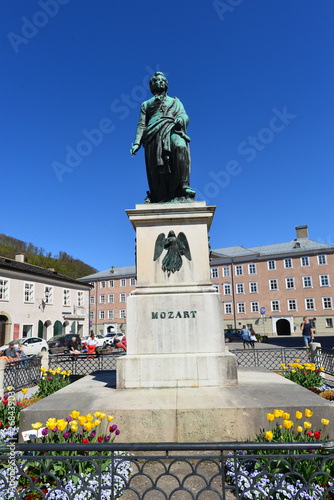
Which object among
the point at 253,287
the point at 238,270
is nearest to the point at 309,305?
the point at 253,287

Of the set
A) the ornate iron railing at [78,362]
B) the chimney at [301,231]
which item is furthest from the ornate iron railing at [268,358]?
the chimney at [301,231]

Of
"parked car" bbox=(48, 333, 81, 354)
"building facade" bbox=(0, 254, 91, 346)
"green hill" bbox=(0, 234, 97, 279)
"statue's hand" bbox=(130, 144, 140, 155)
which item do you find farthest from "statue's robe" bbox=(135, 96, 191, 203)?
"green hill" bbox=(0, 234, 97, 279)

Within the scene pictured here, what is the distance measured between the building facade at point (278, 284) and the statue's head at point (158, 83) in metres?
44.8

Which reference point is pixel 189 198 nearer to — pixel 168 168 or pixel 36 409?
pixel 168 168

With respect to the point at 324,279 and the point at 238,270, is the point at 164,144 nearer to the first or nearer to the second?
the point at 324,279

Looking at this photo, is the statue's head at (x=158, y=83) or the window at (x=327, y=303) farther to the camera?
the window at (x=327, y=303)

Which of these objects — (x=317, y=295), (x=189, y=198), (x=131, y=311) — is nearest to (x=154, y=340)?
(x=131, y=311)

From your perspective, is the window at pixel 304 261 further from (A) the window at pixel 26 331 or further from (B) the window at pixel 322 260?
(A) the window at pixel 26 331

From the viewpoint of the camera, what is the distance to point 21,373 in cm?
1053

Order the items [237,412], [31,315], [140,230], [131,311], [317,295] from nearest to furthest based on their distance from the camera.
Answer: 1. [237,412]
2. [131,311]
3. [140,230]
4. [31,315]
5. [317,295]

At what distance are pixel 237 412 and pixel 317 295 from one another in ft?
170

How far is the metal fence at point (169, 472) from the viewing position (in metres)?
2.41

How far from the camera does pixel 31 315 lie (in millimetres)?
35219

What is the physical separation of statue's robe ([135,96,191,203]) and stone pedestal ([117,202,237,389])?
0.68 metres
